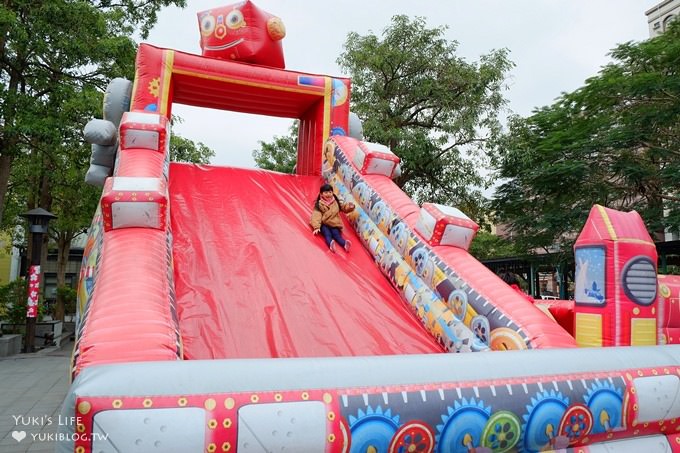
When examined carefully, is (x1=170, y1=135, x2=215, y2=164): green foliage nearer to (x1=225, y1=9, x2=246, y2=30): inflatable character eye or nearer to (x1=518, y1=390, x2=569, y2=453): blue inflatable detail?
(x1=225, y1=9, x2=246, y2=30): inflatable character eye

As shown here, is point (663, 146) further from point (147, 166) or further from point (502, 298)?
point (147, 166)

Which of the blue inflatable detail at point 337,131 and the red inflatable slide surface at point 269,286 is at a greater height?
the blue inflatable detail at point 337,131

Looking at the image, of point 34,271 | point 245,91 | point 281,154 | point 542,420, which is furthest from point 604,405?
point 281,154

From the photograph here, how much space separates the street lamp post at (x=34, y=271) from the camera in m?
7.35

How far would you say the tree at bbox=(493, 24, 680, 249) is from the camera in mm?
8875

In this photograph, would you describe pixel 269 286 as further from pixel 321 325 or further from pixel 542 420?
pixel 542 420

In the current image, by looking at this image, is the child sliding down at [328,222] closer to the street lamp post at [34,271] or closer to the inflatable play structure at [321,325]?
the inflatable play structure at [321,325]

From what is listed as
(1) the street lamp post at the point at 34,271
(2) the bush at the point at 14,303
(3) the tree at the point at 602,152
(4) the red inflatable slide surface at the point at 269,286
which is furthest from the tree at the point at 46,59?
(3) the tree at the point at 602,152

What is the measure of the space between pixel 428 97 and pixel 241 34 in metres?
6.53

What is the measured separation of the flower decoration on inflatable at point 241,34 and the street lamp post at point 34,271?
3845mm

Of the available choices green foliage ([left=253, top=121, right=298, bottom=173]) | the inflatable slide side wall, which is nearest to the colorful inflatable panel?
the inflatable slide side wall

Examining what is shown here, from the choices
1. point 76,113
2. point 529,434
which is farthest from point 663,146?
point 76,113

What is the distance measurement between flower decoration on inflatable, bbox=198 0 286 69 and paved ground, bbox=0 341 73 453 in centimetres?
389

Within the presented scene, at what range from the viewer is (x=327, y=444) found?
157 cm
